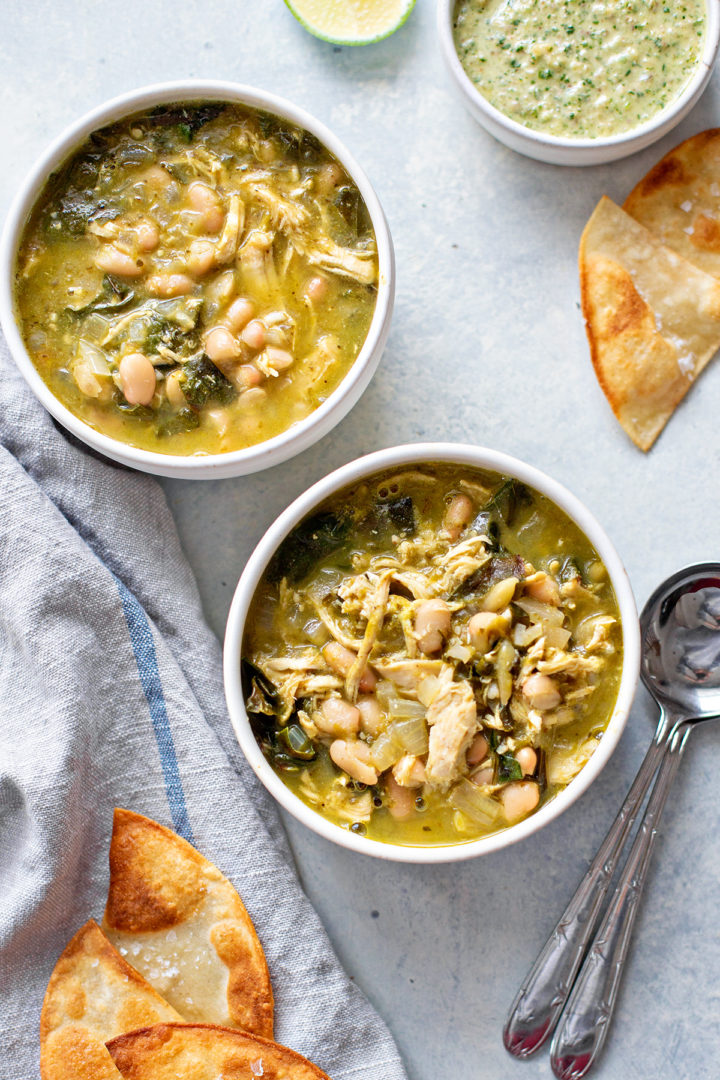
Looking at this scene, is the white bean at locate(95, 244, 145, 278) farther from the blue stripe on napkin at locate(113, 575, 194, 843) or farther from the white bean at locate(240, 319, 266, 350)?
the blue stripe on napkin at locate(113, 575, 194, 843)

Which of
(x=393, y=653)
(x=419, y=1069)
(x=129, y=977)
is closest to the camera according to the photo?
(x=393, y=653)

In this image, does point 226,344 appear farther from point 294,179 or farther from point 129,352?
point 294,179

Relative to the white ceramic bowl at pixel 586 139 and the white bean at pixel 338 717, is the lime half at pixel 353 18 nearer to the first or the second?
the white ceramic bowl at pixel 586 139

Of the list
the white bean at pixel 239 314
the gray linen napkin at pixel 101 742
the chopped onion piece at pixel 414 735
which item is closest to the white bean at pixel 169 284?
the white bean at pixel 239 314

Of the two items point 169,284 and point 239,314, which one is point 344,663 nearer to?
point 239,314

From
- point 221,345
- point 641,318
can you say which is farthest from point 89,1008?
point 641,318

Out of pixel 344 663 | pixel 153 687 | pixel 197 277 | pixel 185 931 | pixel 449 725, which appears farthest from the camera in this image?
pixel 153 687

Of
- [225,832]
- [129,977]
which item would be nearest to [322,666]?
[225,832]
